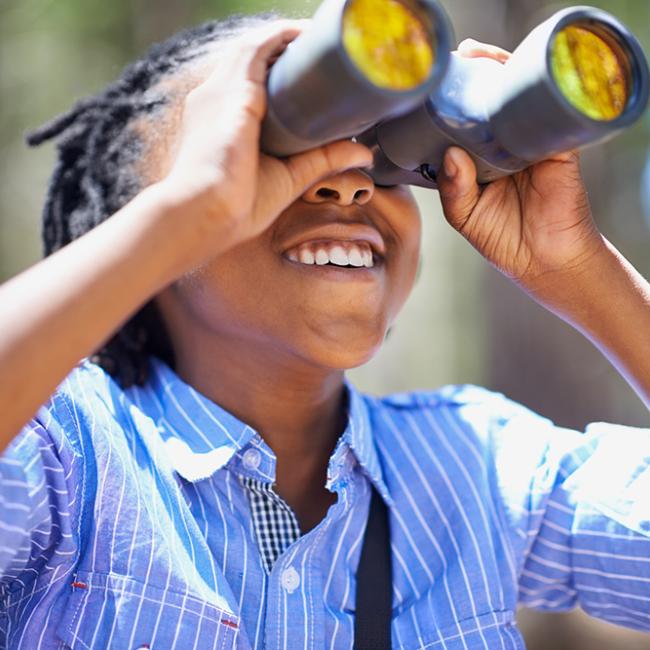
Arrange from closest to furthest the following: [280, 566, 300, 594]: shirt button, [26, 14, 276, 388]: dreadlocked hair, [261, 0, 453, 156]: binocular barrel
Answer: [261, 0, 453, 156]: binocular barrel < [280, 566, 300, 594]: shirt button < [26, 14, 276, 388]: dreadlocked hair

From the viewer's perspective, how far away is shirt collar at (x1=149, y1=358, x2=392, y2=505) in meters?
1.66

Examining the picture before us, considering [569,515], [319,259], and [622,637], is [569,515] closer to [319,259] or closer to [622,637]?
[319,259]

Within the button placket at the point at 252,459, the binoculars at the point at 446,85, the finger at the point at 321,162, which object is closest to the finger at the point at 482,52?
the binoculars at the point at 446,85

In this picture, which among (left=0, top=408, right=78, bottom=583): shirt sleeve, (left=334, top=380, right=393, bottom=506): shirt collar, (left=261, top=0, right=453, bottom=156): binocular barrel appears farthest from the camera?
(left=334, top=380, right=393, bottom=506): shirt collar

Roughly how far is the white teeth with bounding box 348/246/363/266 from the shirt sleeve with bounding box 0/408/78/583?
1.83 ft

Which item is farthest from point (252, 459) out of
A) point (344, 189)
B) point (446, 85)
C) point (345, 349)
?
point (446, 85)

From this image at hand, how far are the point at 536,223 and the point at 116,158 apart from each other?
2.98 feet

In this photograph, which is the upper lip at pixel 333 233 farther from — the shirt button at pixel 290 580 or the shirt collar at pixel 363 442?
the shirt button at pixel 290 580

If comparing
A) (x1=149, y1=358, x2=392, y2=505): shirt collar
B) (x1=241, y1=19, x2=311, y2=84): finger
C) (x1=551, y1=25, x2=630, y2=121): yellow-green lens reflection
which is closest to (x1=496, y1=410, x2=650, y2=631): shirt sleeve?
(x1=149, y1=358, x2=392, y2=505): shirt collar

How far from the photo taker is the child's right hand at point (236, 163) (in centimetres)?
122

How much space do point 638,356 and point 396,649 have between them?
66 centimetres

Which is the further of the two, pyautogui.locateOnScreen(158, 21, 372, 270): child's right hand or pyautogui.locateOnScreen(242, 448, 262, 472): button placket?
pyautogui.locateOnScreen(242, 448, 262, 472): button placket

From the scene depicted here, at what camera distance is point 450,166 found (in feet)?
5.01

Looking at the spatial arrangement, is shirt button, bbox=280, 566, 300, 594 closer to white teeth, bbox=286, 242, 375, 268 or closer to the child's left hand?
white teeth, bbox=286, 242, 375, 268
